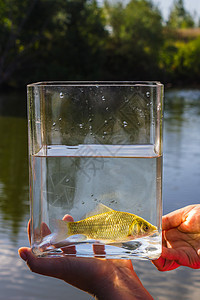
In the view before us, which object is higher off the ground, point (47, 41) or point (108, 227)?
point (47, 41)

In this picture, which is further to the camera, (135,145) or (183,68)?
(183,68)

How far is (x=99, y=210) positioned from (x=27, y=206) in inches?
73.0

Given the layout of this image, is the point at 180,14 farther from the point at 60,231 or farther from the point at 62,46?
the point at 60,231

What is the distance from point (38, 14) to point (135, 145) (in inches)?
401

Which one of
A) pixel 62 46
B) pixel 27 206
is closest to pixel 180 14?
pixel 62 46

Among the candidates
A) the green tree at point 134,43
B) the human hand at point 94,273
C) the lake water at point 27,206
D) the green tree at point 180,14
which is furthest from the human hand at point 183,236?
the green tree at point 180,14

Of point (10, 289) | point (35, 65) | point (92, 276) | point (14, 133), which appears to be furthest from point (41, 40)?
point (92, 276)

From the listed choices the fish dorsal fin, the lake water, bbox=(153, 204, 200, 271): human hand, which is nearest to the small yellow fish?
the fish dorsal fin

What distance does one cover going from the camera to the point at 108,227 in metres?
0.62

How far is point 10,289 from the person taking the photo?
5.12ft

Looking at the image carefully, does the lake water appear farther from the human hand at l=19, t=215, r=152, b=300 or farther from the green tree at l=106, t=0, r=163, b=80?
the green tree at l=106, t=0, r=163, b=80

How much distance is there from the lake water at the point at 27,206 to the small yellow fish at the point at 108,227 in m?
0.92

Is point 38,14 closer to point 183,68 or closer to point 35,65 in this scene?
point 35,65

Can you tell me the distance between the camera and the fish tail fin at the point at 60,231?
619 mm
